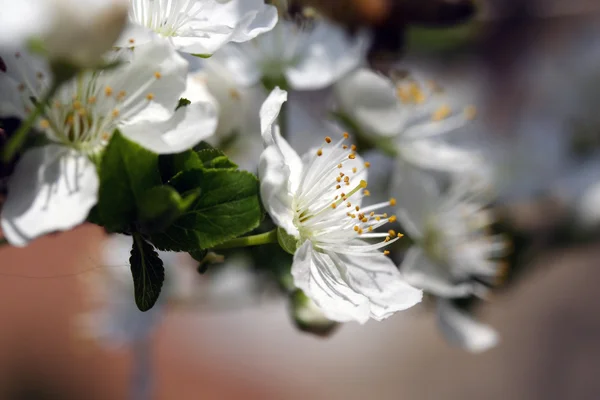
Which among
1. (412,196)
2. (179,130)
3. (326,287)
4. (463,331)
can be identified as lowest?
(463,331)

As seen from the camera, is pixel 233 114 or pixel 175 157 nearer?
pixel 175 157

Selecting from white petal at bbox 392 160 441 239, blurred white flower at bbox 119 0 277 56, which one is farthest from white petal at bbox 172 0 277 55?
white petal at bbox 392 160 441 239

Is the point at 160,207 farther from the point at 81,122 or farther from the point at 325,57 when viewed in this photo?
the point at 325,57

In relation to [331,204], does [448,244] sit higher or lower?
lower

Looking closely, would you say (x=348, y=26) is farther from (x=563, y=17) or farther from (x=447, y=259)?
(x=563, y=17)

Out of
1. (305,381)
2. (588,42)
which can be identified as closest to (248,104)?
(588,42)

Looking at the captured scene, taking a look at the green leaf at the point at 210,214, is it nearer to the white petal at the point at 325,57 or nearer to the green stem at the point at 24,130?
the green stem at the point at 24,130

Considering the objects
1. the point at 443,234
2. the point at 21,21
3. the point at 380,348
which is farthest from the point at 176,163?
the point at 380,348

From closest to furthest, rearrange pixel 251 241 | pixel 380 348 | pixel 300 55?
pixel 251 241 → pixel 300 55 → pixel 380 348

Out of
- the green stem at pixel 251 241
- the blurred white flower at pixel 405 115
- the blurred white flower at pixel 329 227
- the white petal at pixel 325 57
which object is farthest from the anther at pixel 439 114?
the green stem at pixel 251 241
